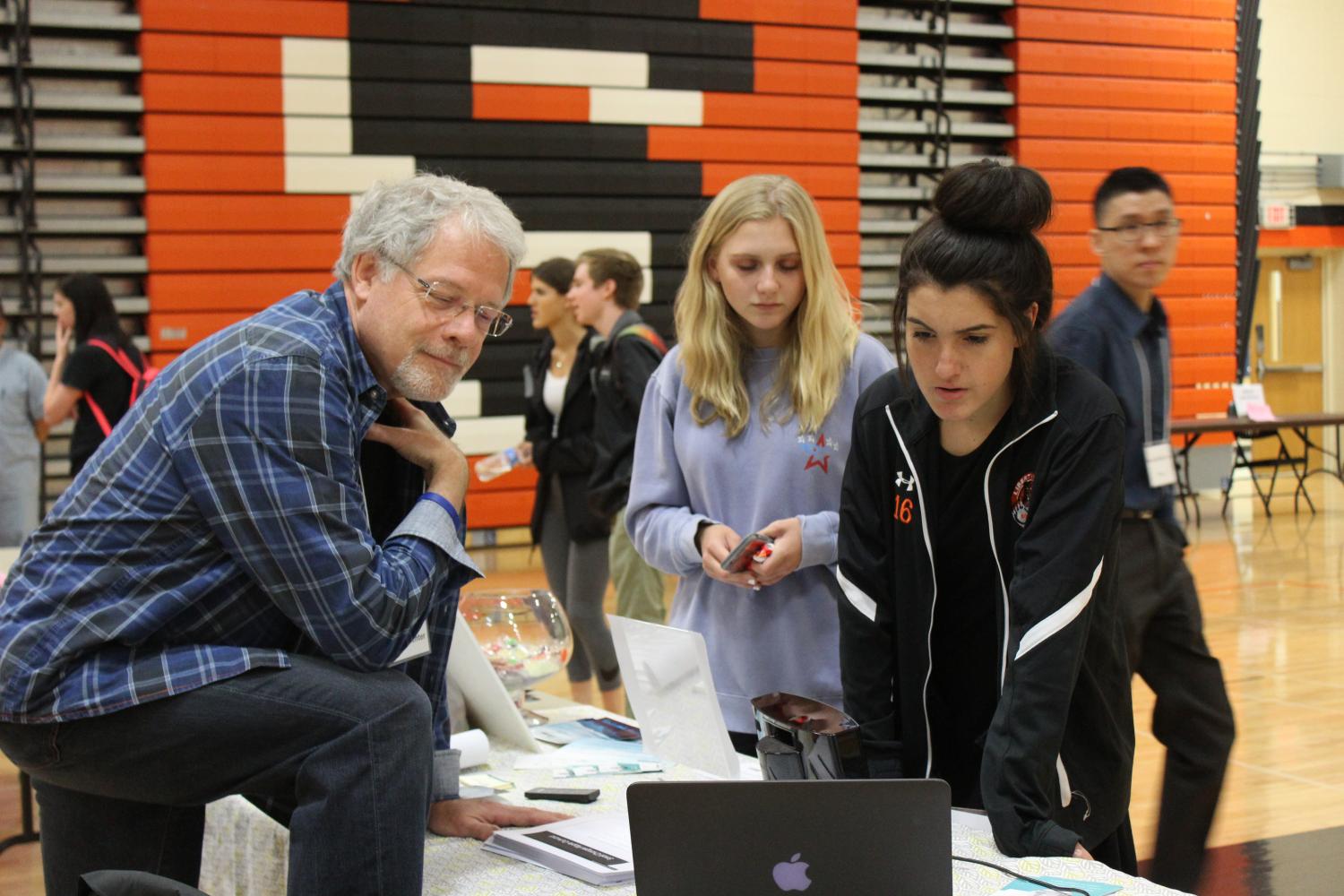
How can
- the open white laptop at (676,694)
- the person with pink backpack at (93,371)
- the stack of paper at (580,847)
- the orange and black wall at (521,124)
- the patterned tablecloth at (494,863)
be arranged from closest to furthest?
the patterned tablecloth at (494,863), the stack of paper at (580,847), the open white laptop at (676,694), the person with pink backpack at (93,371), the orange and black wall at (521,124)

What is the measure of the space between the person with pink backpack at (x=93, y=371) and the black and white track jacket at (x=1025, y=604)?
4.14m

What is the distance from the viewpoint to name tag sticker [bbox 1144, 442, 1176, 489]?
2635mm

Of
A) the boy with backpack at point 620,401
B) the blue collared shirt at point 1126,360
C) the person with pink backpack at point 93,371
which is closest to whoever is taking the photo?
the blue collared shirt at point 1126,360

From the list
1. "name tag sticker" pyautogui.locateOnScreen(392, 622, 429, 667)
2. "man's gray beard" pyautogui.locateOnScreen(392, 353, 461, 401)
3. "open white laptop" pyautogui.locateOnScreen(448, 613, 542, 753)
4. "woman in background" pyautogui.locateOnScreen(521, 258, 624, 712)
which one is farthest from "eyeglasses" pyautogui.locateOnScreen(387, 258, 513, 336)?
"woman in background" pyautogui.locateOnScreen(521, 258, 624, 712)

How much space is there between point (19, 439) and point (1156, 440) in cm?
454

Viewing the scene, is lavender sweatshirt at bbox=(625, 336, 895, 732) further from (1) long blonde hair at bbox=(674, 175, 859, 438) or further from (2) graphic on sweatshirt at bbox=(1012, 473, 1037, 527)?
(2) graphic on sweatshirt at bbox=(1012, 473, 1037, 527)

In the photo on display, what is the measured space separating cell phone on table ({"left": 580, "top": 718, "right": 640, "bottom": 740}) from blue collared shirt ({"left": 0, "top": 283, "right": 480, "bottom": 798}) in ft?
3.06

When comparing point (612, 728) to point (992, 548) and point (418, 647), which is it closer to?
point (418, 647)

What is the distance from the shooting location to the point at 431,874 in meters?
1.72

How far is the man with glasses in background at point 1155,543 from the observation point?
265cm

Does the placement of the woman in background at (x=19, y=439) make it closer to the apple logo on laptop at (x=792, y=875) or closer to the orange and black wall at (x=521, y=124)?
the orange and black wall at (x=521, y=124)

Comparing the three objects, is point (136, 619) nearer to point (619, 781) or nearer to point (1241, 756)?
point (619, 781)

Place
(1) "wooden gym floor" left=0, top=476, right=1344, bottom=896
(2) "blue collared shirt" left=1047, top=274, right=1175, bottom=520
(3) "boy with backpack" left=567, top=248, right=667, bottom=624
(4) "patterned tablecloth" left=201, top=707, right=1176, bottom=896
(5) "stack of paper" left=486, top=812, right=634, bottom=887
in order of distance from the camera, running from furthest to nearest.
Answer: (3) "boy with backpack" left=567, top=248, right=667, bottom=624 → (1) "wooden gym floor" left=0, top=476, right=1344, bottom=896 → (2) "blue collared shirt" left=1047, top=274, right=1175, bottom=520 → (5) "stack of paper" left=486, top=812, right=634, bottom=887 → (4) "patterned tablecloth" left=201, top=707, right=1176, bottom=896

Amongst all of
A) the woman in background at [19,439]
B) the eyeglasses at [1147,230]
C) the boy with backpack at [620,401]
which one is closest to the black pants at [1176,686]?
the eyeglasses at [1147,230]
